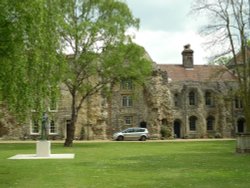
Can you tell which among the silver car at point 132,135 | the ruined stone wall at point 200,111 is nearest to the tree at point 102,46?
the silver car at point 132,135

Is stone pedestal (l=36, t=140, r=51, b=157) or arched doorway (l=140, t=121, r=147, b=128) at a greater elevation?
arched doorway (l=140, t=121, r=147, b=128)

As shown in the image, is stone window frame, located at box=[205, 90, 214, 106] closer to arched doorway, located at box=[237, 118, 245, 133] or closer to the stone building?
the stone building

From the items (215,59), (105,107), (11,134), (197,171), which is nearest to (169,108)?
(105,107)

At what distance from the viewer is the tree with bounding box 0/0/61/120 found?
1431cm

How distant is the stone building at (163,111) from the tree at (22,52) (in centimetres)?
3902

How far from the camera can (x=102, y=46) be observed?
129 feet

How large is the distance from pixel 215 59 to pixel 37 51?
57.3 feet

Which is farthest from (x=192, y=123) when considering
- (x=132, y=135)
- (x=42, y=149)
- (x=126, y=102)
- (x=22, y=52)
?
(x=22, y=52)

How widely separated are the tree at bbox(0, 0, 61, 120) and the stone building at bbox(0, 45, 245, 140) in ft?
128

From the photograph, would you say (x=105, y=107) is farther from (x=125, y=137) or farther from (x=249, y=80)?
(x=249, y=80)

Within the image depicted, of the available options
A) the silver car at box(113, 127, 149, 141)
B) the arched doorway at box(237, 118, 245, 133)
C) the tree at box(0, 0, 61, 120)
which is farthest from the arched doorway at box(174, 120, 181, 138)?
the tree at box(0, 0, 61, 120)

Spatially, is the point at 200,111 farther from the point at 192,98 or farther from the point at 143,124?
the point at 143,124

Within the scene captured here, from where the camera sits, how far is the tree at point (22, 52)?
14.3 m

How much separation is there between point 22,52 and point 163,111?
1744 inches
